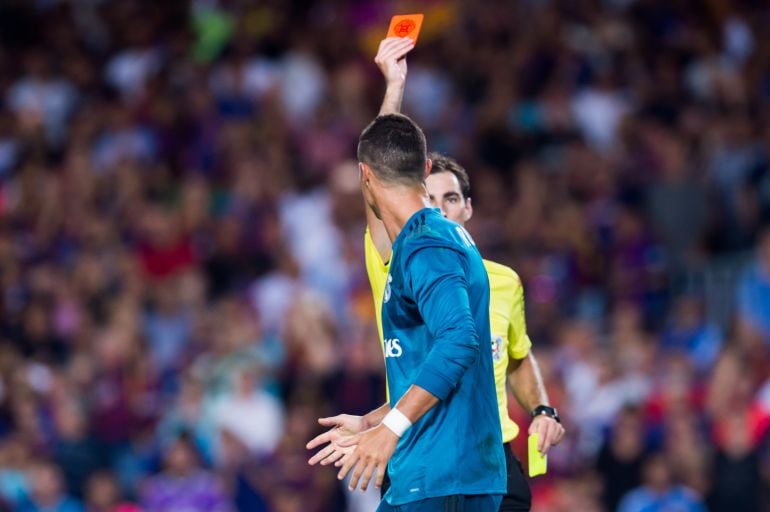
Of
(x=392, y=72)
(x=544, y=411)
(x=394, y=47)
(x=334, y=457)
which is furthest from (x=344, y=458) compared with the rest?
(x=394, y=47)

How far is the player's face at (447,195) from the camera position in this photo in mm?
6004

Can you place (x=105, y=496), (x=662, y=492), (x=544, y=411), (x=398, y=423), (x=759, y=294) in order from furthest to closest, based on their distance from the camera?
(x=759, y=294) < (x=105, y=496) < (x=662, y=492) < (x=544, y=411) < (x=398, y=423)

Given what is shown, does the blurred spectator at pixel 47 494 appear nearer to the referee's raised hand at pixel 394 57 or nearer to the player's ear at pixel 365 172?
the referee's raised hand at pixel 394 57

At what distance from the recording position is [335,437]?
15.1 feet

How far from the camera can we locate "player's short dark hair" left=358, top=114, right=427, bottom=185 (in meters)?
4.77

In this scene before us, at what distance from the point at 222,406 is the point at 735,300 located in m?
4.57

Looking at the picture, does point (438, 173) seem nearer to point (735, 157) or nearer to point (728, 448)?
point (728, 448)

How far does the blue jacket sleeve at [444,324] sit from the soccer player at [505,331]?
1186mm

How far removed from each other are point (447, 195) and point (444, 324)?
167cm

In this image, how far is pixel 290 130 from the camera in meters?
13.9

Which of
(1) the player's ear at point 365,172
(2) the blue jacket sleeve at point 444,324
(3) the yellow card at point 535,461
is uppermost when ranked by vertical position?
(1) the player's ear at point 365,172

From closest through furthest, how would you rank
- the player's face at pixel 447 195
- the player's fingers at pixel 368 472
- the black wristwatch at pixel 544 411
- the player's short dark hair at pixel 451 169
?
Answer: the player's fingers at pixel 368 472
the black wristwatch at pixel 544 411
the player's face at pixel 447 195
the player's short dark hair at pixel 451 169

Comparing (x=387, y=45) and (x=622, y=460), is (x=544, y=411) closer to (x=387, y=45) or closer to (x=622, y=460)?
(x=387, y=45)

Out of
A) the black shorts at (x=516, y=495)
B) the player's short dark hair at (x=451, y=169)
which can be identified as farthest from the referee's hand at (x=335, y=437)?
the player's short dark hair at (x=451, y=169)
